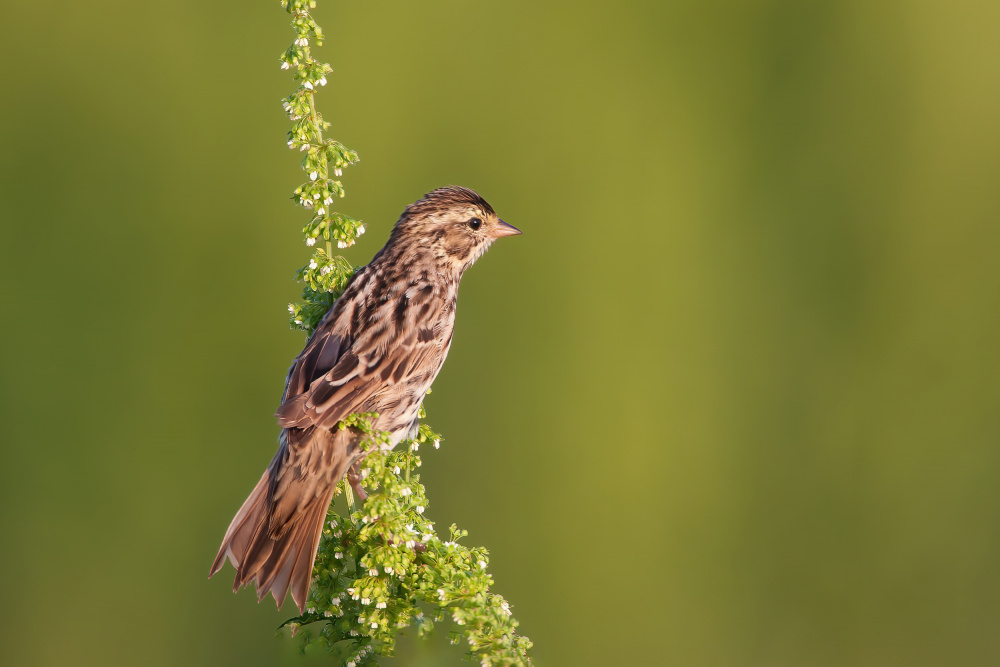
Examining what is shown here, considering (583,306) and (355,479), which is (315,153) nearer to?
(355,479)

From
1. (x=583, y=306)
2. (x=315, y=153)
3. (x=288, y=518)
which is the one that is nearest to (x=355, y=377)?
(x=288, y=518)

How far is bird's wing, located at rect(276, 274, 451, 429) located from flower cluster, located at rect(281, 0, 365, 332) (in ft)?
1.52

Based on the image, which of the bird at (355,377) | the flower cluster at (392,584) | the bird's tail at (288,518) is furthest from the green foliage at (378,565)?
the bird at (355,377)

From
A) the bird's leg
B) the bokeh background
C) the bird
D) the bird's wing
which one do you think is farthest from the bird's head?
the bokeh background

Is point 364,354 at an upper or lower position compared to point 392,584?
upper

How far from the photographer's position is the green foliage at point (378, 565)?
2.48 m

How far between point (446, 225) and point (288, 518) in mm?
1674

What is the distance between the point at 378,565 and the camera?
8.93 ft

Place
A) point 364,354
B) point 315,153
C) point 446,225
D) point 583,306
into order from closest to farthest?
point 315,153, point 364,354, point 446,225, point 583,306

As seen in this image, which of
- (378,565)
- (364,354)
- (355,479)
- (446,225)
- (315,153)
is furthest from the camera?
(446,225)

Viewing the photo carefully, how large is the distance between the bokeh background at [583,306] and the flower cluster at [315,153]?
4.16 meters

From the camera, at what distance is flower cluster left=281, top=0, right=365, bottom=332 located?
9.36 feet

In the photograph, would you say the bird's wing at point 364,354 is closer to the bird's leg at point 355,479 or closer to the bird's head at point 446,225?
the bird's leg at point 355,479

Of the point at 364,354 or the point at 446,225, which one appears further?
the point at 446,225
